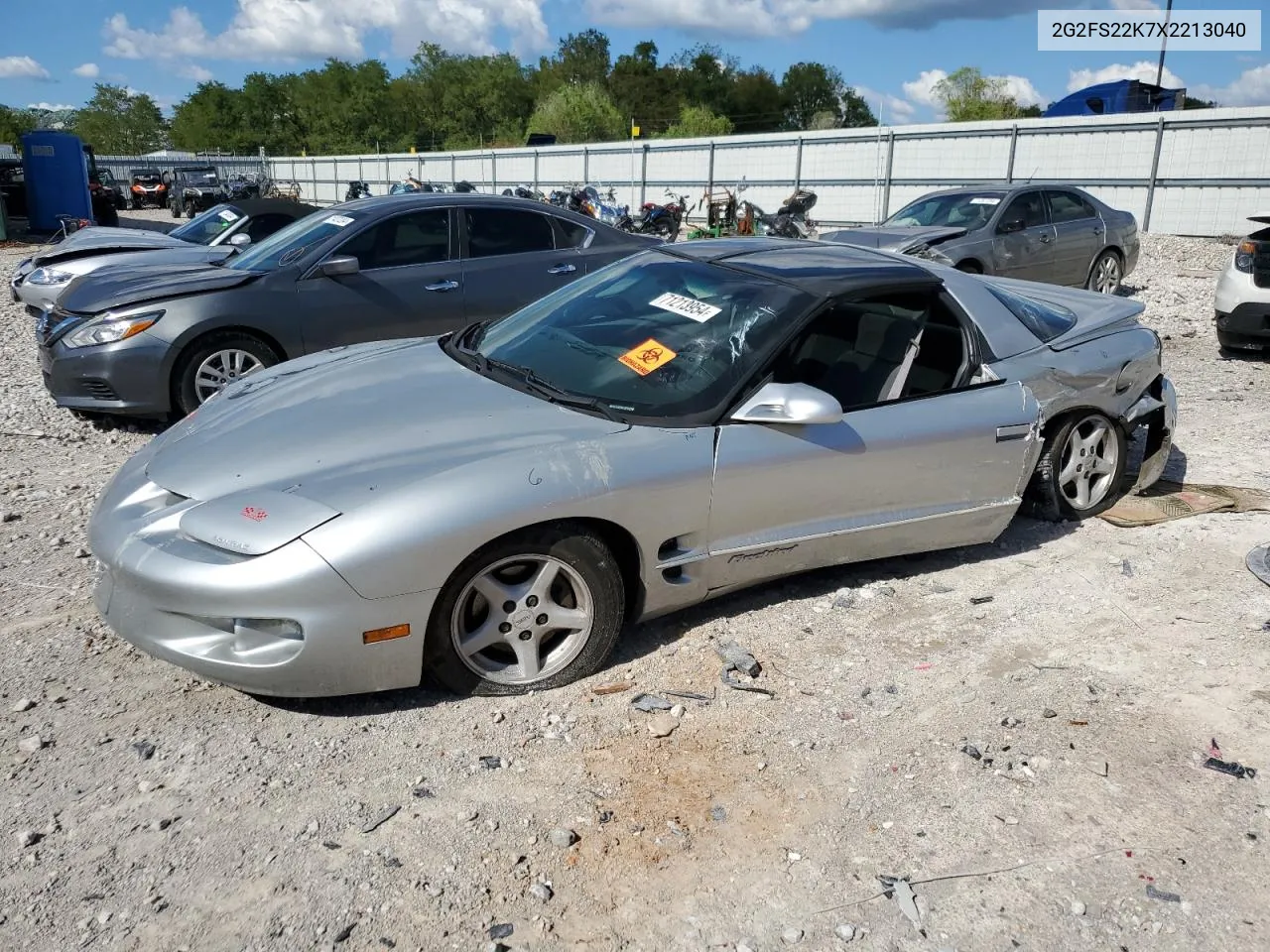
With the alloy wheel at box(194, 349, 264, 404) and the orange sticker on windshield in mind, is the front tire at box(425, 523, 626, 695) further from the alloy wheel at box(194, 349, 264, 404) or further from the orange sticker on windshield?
the alloy wheel at box(194, 349, 264, 404)

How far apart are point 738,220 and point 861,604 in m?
19.7

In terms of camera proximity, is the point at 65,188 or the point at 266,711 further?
the point at 65,188

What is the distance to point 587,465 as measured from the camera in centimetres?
331

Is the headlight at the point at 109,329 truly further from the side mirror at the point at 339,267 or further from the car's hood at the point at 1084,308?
the car's hood at the point at 1084,308

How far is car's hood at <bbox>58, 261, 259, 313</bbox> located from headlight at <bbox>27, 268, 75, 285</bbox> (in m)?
3.77

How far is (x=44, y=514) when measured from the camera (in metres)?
5.04

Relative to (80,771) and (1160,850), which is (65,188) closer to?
(80,771)

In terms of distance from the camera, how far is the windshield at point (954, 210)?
38.1ft

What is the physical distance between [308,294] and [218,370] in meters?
0.79

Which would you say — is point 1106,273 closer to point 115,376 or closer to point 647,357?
point 647,357

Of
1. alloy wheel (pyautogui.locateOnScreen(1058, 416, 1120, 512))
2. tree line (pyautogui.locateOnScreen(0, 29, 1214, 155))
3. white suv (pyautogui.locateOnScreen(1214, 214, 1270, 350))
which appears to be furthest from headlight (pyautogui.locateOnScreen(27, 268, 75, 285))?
tree line (pyautogui.locateOnScreen(0, 29, 1214, 155))

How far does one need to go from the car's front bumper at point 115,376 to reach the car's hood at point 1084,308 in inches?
196

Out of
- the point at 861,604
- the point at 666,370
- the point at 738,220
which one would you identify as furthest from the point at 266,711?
the point at 738,220

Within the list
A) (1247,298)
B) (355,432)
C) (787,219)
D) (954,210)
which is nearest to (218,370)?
(355,432)
